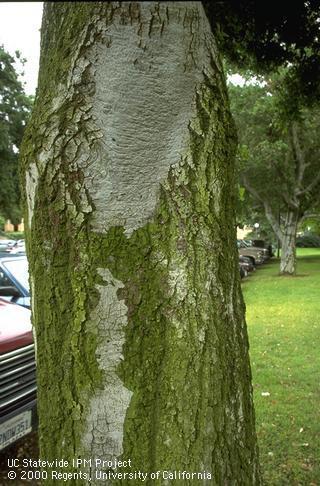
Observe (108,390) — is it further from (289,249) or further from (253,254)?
(253,254)

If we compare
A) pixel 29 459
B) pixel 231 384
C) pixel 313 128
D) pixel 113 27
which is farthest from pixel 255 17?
pixel 313 128

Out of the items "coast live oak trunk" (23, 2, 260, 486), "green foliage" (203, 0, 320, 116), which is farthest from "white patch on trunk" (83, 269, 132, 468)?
"green foliage" (203, 0, 320, 116)

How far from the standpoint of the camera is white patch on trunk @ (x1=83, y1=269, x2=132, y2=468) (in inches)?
71.8

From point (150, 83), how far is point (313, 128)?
57.1 ft

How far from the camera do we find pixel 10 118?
2309 centimetres

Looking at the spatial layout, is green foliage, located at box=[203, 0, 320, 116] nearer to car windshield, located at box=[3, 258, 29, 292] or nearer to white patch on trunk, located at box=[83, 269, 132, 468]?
white patch on trunk, located at box=[83, 269, 132, 468]

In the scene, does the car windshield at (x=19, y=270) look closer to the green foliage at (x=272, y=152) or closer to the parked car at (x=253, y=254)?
the green foliage at (x=272, y=152)

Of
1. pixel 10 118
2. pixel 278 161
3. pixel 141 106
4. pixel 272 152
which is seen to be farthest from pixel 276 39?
pixel 10 118

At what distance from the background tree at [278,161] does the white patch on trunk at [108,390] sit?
1440 centimetres

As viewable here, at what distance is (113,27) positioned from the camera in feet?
6.04

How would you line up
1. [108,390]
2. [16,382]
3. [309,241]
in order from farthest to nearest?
[309,241] → [16,382] → [108,390]

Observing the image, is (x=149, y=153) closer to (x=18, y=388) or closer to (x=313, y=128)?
(x=18, y=388)

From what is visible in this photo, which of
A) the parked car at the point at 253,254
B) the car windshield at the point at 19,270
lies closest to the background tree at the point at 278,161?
the parked car at the point at 253,254

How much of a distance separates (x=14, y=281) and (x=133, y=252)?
4593 millimetres
